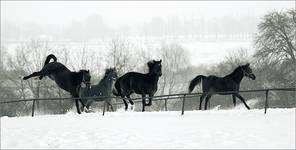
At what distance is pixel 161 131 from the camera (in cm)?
1330

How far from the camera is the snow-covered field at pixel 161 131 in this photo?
1171 centimetres

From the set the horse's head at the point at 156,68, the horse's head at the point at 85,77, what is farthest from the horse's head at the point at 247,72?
the horse's head at the point at 85,77

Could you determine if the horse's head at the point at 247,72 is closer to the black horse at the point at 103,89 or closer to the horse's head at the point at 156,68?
the horse's head at the point at 156,68

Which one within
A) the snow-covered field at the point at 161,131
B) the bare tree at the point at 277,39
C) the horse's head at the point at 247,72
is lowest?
the snow-covered field at the point at 161,131

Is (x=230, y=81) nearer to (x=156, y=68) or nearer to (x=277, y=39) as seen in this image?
(x=156, y=68)

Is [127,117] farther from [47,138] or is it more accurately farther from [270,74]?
[270,74]

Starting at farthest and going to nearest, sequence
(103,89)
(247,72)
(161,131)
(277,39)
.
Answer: (277,39)
(103,89)
(247,72)
(161,131)

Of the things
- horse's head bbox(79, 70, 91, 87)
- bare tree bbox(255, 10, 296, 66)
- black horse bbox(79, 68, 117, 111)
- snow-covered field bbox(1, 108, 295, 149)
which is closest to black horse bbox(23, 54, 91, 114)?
horse's head bbox(79, 70, 91, 87)

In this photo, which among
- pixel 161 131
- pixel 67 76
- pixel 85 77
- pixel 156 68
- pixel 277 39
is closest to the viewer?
pixel 161 131

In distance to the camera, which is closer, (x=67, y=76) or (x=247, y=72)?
(x=247, y=72)

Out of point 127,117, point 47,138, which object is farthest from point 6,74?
point 47,138

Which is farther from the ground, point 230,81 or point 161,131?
point 230,81

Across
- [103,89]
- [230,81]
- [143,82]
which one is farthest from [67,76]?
[230,81]

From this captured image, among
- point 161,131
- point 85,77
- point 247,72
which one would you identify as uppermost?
point 247,72
